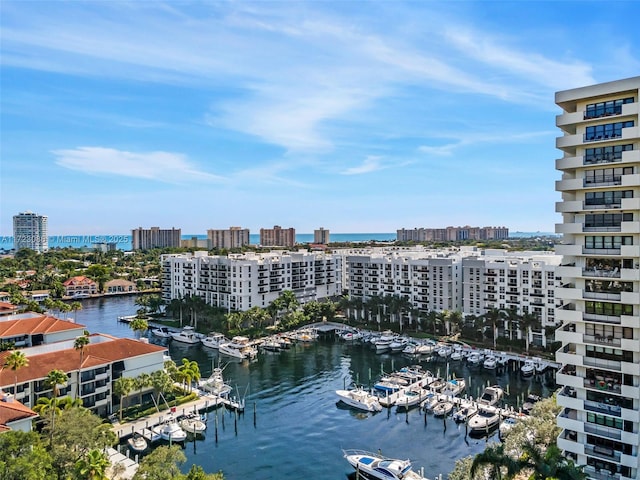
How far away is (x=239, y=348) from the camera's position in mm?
76188

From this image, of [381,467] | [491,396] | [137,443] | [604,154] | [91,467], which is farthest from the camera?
[491,396]

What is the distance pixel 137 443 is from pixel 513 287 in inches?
2430

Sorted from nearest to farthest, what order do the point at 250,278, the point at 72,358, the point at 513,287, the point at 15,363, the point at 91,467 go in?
the point at 91,467
the point at 15,363
the point at 72,358
the point at 513,287
the point at 250,278

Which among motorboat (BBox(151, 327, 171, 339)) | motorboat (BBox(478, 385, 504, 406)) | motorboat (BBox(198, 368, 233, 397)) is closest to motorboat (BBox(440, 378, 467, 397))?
motorboat (BBox(478, 385, 504, 406))

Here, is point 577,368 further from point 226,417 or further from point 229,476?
point 226,417

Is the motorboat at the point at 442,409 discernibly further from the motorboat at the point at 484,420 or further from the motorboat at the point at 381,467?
the motorboat at the point at 381,467

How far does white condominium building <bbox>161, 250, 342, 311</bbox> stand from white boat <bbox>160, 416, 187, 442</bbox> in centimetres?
4986

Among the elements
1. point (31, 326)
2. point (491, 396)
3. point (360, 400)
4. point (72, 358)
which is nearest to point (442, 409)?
point (491, 396)

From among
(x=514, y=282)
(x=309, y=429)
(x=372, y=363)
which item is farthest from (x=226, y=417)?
(x=514, y=282)

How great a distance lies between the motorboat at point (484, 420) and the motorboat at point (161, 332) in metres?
59.3

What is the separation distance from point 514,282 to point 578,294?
169ft

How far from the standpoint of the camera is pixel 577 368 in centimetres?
3080

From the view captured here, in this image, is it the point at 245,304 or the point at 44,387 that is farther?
the point at 245,304

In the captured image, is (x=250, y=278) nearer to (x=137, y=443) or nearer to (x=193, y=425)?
(x=193, y=425)
